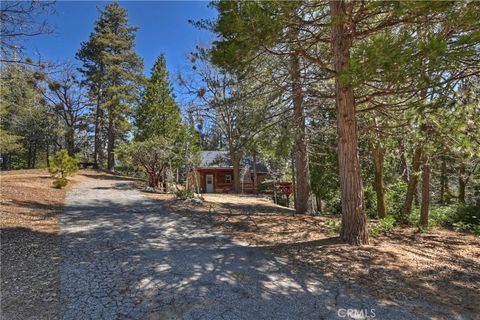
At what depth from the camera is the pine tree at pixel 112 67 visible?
22.2 meters

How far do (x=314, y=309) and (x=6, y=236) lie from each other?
197 inches

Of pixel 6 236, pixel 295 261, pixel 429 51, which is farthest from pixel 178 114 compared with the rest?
pixel 429 51

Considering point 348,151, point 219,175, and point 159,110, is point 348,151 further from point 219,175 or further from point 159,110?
point 219,175

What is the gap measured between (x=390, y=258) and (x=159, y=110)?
41.0ft

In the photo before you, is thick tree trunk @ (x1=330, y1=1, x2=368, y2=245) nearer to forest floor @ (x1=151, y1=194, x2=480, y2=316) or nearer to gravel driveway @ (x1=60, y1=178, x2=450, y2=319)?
forest floor @ (x1=151, y1=194, x2=480, y2=316)

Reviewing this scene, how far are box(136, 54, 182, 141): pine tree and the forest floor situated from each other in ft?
28.1

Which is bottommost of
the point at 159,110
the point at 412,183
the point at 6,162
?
the point at 412,183

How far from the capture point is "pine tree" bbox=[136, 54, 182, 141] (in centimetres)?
1444

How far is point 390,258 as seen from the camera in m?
4.38

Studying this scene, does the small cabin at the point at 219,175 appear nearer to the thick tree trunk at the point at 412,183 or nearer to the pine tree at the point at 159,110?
the pine tree at the point at 159,110

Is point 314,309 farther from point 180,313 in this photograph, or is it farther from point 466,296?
point 466,296

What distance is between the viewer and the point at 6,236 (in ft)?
16.1

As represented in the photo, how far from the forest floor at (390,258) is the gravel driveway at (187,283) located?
0.32m

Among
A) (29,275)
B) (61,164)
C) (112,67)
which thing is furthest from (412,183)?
(112,67)
